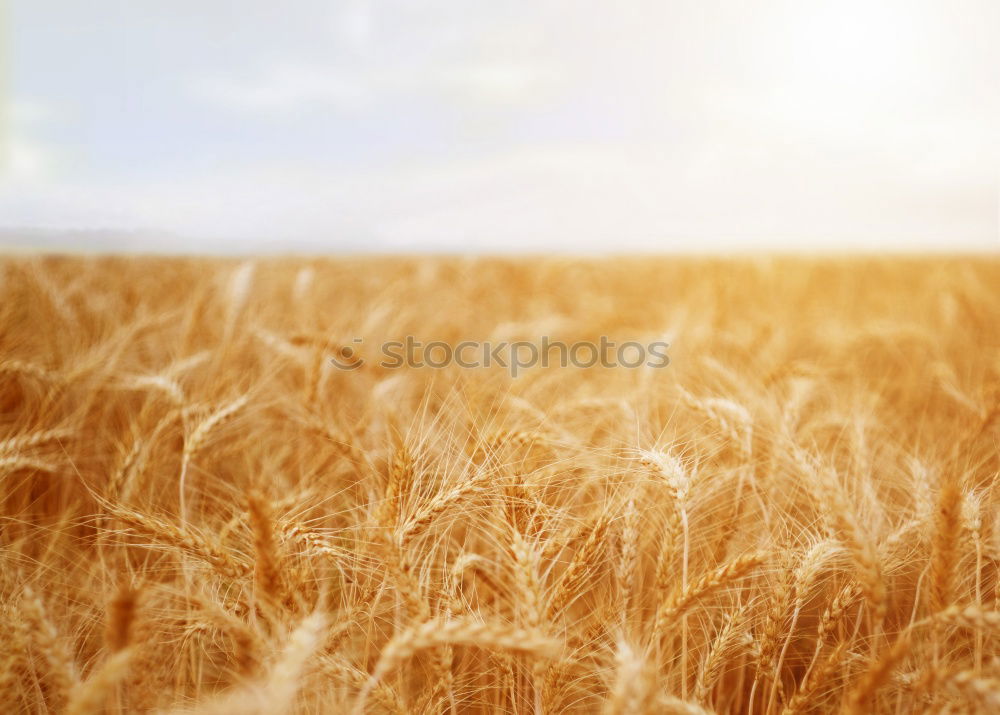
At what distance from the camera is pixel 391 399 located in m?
2.08

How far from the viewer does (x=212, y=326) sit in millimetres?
2758

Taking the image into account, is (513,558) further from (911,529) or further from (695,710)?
A: (911,529)

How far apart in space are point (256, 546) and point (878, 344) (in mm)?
3417

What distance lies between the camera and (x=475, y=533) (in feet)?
4.65

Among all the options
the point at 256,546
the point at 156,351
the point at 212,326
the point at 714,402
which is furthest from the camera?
the point at 212,326

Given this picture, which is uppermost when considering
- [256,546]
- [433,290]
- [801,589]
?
[433,290]

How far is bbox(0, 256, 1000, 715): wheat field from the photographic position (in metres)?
0.92

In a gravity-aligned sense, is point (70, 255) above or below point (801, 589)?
above

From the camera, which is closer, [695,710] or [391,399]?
[695,710]

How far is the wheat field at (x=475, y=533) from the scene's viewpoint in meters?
0.92

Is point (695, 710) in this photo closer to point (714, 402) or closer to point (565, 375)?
point (714, 402)

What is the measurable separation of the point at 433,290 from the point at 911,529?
3.99 m

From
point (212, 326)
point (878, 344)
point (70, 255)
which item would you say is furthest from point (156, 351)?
point (70, 255)

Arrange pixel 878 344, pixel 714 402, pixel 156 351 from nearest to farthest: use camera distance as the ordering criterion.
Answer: pixel 714 402
pixel 156 351
pixel 878 344
